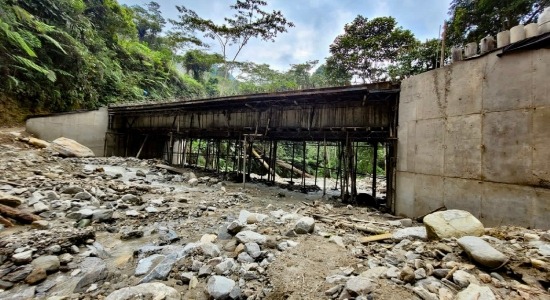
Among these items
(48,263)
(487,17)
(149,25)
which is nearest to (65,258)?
(48,263)

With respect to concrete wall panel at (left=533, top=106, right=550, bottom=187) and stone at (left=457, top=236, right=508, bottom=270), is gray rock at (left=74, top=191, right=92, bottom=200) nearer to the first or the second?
stone at (left=457, top=236, right=508, bottom=270)

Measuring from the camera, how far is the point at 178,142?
70.3 ft

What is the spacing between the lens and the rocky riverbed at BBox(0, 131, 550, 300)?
9.16ft

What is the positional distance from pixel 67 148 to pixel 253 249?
45.5 feet

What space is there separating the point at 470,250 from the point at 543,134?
386cm

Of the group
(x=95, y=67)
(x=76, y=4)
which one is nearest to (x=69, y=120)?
(x=95, y=67)

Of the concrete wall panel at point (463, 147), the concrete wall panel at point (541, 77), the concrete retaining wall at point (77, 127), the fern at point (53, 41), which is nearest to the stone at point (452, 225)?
the concrete wall panel at point (463, 147)

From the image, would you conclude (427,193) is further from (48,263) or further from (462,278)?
(48,263)

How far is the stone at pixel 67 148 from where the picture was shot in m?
12.0

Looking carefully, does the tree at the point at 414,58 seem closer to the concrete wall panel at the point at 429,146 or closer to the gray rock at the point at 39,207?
the concrete wall panel at the point at 429,146

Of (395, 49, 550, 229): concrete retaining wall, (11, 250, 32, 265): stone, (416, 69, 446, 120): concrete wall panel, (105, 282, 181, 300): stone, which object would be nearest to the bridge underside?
(416, 69, 446, 120): concrete wall panel

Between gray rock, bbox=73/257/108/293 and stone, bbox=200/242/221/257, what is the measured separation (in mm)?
1447

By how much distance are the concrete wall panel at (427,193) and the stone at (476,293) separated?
183 inches

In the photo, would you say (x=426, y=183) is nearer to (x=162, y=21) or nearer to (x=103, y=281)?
(x=103, y=281)
